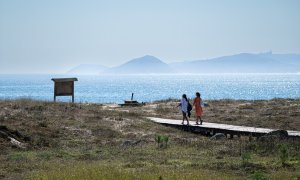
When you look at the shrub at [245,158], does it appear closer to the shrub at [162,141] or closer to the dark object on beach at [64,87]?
the shrub at [162,141]

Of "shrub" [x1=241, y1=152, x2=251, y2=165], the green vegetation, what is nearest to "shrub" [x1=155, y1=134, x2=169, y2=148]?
the green vegetation

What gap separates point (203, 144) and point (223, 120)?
11544 mm

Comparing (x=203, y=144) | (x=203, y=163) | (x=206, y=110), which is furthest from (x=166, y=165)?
(x=206, y=110)

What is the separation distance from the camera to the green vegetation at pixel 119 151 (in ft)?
51.4

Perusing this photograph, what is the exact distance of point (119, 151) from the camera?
20.9 m

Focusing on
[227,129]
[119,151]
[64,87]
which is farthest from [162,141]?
[64,87]

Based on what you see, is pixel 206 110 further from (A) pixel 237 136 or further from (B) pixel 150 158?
(B) pixel 150 158

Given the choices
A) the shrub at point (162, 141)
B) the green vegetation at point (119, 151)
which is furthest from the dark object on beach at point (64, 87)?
the shrub at point (162, 141)

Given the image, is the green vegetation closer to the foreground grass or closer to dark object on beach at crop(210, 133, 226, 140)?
the foreground grass

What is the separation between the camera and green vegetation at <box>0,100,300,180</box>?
51.4ft

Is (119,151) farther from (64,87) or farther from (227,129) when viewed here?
(64,87)

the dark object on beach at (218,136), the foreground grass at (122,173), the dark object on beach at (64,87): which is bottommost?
the dark object on beach at (218,136)

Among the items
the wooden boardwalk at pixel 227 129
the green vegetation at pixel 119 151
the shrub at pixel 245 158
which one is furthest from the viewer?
the wooden boardwalk at pixel 227 129

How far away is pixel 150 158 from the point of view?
18922mm
